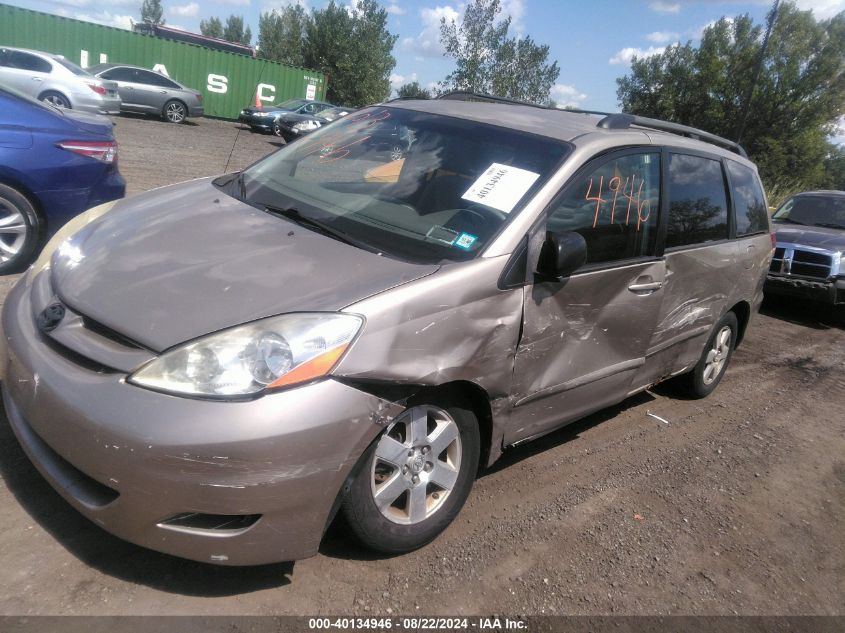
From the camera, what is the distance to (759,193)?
513cm

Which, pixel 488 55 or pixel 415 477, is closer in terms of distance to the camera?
pixel 415 477

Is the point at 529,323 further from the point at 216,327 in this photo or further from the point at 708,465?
the point at 708,465

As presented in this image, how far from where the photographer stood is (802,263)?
8469mm

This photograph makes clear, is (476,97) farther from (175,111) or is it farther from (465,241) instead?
(175,111)

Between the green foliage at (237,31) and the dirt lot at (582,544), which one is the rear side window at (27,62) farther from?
the green foliage at (237,31)

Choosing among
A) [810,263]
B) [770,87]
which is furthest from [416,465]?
[770,87]

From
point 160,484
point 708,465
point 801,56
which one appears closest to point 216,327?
point 160,484

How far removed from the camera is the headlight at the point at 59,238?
297cm

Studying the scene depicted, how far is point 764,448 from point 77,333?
413 cm

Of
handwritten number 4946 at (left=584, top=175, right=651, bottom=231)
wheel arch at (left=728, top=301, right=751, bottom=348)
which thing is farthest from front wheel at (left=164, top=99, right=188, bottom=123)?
handwritten number 4946 at (left=584, top=175, right=651, bottom=231)

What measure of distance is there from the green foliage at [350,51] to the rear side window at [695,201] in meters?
45.2

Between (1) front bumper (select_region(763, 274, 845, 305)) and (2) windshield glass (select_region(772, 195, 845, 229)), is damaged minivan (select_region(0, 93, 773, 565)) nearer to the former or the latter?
(1) front bumper (select_region(763, 274, 845, 305))

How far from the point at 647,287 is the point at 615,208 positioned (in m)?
0.50

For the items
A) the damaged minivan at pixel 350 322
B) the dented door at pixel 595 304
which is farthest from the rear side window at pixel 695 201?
the dented door at pixel 595 304
